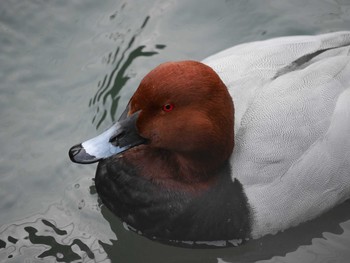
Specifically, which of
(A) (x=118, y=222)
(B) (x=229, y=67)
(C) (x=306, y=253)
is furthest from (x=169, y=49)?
(C) (x=306, y=253)

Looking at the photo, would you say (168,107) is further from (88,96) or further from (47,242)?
(88,96)

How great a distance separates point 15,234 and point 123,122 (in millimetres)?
1261

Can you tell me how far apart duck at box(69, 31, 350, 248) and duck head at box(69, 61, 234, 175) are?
0.01 metres

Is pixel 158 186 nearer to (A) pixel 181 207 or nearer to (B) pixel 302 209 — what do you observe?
(A) pixel 181 207

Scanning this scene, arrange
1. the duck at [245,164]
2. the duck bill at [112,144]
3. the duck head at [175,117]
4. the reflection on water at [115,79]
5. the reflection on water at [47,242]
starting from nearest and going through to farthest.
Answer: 1. the duck head at [175,117]
2. the duck bill at [112,144]
3. the duck at [245,164]
4. the reflection on water at [47,242]
5. the reflection on water at [115,79]

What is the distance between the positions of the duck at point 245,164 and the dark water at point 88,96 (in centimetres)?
24

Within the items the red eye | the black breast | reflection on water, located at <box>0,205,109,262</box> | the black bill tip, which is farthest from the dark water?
the red eye

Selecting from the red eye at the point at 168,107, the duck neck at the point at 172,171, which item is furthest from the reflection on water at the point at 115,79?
the red eye at the point at 168,107

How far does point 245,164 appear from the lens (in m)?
4.03

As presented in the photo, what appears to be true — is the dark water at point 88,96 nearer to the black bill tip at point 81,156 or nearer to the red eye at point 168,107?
the black bill tip at point 81,156

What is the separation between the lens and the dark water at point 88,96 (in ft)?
14.3

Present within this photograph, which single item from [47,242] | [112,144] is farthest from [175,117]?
[47,242]

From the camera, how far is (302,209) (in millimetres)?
4180

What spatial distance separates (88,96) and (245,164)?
5.86ft
